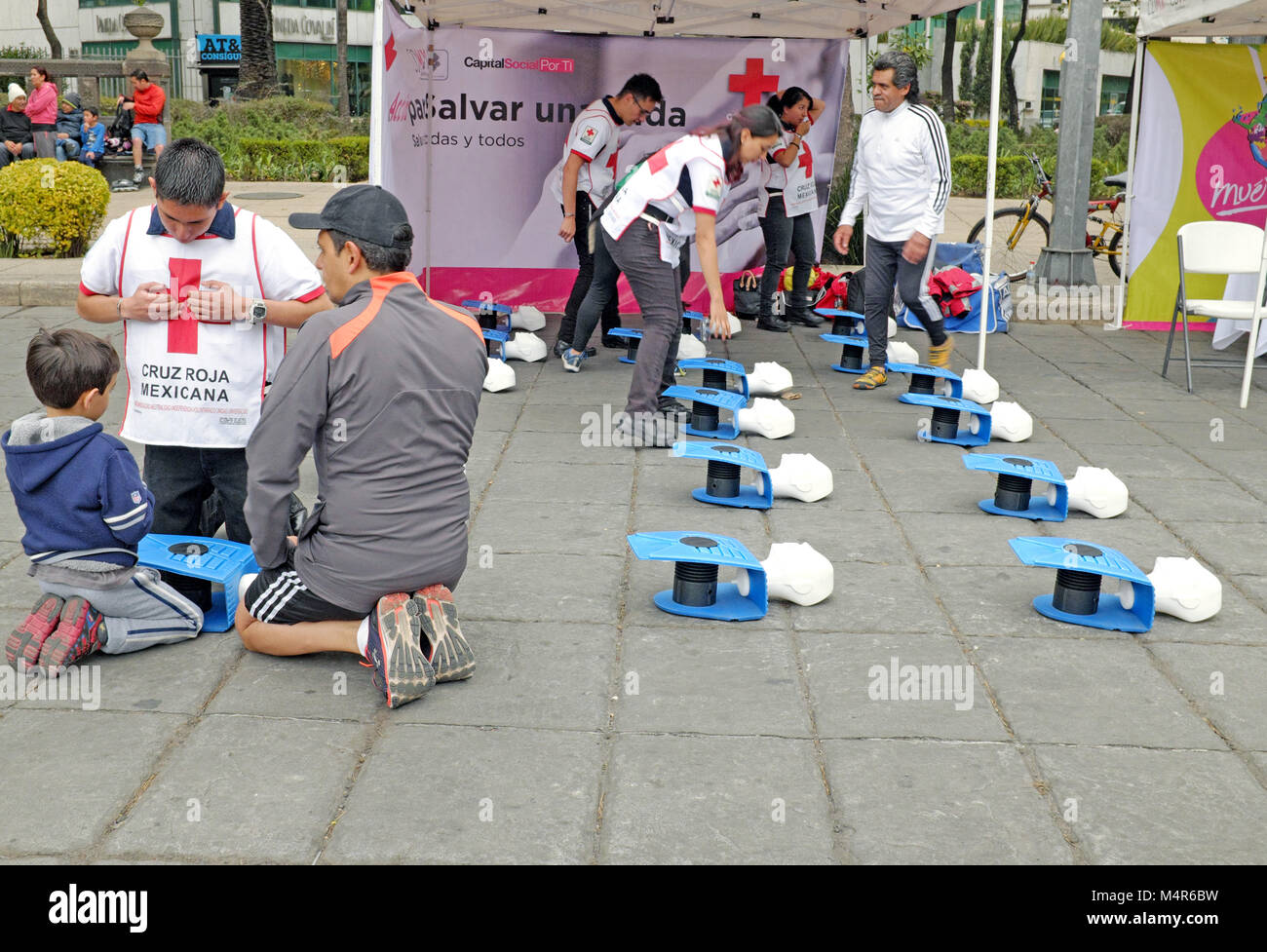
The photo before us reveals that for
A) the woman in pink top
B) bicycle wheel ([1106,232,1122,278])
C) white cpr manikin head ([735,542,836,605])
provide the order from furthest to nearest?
the woman in pink top, bicycle wheel ([1106,232,1122,278]), white cpr manikin head ([735,542,836,605])

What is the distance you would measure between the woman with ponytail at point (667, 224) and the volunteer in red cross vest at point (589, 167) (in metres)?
1.81

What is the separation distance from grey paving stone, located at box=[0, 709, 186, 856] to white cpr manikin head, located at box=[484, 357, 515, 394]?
449cm

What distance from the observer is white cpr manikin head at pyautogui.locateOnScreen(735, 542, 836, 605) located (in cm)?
442

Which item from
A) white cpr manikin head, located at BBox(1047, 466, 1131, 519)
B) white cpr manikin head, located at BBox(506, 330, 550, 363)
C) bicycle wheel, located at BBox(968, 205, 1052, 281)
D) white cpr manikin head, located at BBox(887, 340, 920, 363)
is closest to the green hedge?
bicycle wheel, located at BBox(968, 205, 1052, 281)

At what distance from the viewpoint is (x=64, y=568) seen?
3.68 metres

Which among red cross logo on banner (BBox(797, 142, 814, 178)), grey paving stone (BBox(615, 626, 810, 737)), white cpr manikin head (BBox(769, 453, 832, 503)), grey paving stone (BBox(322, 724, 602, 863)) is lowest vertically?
grey paving stone (BBox(615, 626, 810, 737))

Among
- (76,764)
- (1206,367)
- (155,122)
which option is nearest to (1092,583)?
(76,764)

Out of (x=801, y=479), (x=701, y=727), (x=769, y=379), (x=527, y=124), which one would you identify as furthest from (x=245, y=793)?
(x=527, y=124)

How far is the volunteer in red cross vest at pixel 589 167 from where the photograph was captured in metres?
8.41

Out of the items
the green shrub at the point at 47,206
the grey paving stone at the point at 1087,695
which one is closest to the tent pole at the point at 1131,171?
the grey paving stone at the point at 1087,695

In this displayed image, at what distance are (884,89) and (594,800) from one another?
218 inches

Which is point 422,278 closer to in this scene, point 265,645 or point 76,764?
point 265,645

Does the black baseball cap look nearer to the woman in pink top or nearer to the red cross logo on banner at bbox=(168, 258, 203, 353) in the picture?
the red cross logo on banner at bbox=(168, 258, 203, 353)

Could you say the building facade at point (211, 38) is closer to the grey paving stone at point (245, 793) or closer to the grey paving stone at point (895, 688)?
the grey paving stone at point (895, 688)
